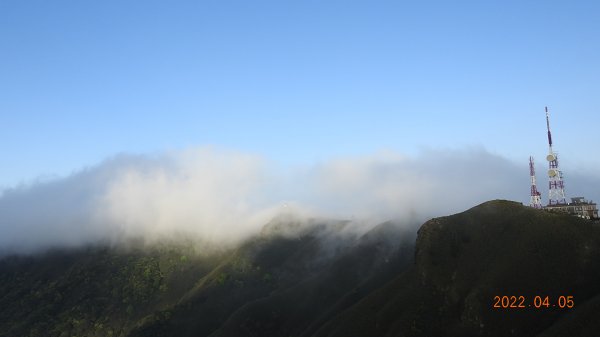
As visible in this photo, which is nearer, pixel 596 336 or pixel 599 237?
pixel 596 336

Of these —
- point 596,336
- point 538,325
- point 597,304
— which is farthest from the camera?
point 538,325

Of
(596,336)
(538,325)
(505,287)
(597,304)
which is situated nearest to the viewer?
(596,336)

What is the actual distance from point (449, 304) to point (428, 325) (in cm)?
1182

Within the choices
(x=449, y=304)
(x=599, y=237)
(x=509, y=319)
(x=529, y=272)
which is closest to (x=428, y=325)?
(x=449, y=304)

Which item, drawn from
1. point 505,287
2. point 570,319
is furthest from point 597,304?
point 505,287

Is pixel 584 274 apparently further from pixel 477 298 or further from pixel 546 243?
pixel 477 298

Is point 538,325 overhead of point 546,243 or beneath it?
beneath

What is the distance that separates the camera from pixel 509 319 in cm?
18038

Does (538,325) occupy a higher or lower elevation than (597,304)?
lower

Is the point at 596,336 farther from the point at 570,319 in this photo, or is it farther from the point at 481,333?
the point at 481,333

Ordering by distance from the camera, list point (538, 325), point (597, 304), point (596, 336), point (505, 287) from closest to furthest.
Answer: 1. point (596, 336)
2. point (597, 304)
3. point (538, 325)
4. point (505, 287)

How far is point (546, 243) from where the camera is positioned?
198 m

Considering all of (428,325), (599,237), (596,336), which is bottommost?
(428,325)

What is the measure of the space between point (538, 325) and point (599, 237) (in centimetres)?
4929
